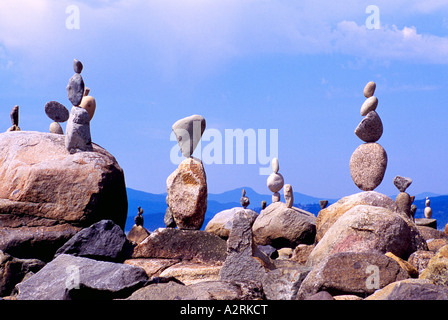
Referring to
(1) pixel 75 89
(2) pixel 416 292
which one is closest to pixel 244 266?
(2) pixel 416 292

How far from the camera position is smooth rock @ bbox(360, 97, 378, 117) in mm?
10969

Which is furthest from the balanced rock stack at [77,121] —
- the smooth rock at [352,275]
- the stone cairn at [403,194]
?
the stone cairn at [403,194]

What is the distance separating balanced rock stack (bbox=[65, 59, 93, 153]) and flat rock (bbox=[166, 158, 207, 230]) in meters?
1.82

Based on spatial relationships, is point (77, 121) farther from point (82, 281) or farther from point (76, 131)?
point (82, 281)

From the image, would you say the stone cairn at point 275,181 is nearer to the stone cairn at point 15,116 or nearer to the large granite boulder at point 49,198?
the stone cairn at point 15,116

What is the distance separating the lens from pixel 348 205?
9742 millimetres

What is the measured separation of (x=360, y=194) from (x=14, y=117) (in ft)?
28.9

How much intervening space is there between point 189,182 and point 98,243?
1.84 metres

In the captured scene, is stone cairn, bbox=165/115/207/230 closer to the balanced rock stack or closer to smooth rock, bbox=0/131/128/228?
smooth rock, bbox=0/131/128/228

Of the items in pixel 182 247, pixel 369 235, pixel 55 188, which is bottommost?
pixel 182 247

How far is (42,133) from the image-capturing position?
32.0 ft

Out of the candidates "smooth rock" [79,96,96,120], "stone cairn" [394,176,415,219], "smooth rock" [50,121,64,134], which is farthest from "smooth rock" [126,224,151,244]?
"stone cairn" [394,176,415,219]
